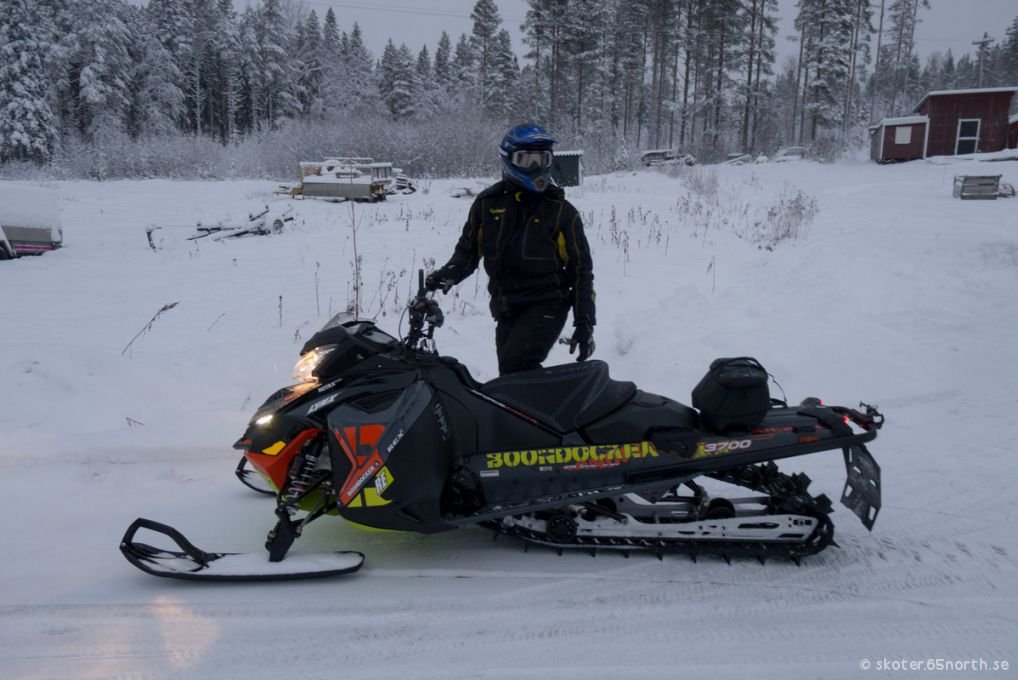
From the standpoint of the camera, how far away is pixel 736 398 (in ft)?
10.0

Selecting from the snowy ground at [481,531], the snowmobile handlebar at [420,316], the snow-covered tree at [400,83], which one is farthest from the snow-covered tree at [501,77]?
the snowmobile handlebar at [420,316]

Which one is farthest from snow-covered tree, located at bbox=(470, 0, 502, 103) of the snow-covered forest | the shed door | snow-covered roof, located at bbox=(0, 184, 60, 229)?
snow-covered roof, located at bbox=(0, 184, 60, 229)

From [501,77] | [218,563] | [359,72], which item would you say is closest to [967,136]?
[501,77]

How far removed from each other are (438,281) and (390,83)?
50.1 meters

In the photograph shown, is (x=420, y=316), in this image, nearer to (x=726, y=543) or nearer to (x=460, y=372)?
(x=460, y=372)

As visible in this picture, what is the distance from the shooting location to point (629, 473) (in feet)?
10.0

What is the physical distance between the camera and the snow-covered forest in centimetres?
2289

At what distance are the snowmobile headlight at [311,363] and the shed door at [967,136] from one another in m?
31.7

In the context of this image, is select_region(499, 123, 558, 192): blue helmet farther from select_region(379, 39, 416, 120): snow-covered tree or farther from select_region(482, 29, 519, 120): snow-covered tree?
select_region(379, 39, 416, 120): snow-covered tree

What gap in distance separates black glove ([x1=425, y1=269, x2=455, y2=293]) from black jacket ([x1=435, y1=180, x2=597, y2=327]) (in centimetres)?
1

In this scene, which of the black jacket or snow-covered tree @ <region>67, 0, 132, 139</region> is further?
snow-covered tree @ <region>67, 0, 132, 139</region>

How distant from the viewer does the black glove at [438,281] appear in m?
3.56

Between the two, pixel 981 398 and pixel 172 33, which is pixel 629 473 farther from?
pixel 172 33

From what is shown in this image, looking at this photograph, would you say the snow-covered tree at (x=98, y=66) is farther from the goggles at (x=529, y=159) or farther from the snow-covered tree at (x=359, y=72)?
the goggles at (x=529, y=159)
